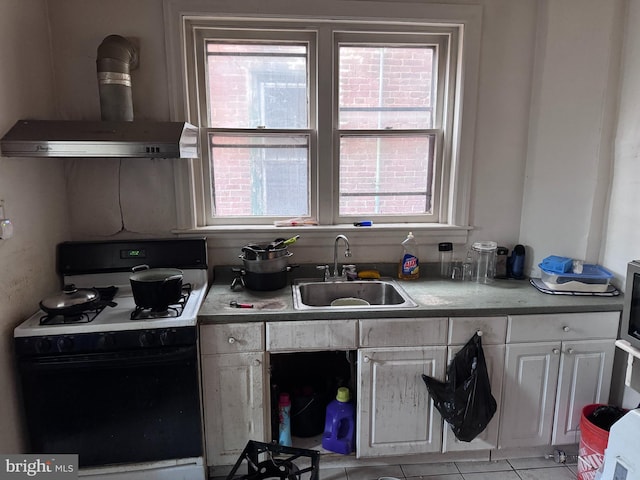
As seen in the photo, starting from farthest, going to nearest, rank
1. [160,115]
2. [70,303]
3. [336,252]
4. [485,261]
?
[485,261] < [336,252] < [160,115] < [70,303]

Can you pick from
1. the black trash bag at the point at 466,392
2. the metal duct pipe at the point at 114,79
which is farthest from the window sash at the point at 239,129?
the black trash bag at the point at 466,392

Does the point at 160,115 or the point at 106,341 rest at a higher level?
the point at 160,115

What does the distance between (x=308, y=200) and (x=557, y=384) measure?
1.63m

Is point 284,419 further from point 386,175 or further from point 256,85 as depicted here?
point 256,85

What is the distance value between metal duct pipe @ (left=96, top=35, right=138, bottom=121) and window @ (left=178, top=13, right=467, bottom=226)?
334 mm

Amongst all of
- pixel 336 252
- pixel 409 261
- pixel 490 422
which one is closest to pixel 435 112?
pixel 409 261

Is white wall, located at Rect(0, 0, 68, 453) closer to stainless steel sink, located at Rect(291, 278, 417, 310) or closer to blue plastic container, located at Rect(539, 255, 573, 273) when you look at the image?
stainless steel sink, located at Rect(291, 278, 417, 310)

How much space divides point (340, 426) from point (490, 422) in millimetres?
740

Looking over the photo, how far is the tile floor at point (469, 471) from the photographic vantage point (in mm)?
2045

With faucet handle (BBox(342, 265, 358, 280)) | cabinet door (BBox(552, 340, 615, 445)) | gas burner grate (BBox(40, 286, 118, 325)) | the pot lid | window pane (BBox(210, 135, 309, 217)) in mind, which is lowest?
cabinet door (BBox(552, 340, 615, 445))

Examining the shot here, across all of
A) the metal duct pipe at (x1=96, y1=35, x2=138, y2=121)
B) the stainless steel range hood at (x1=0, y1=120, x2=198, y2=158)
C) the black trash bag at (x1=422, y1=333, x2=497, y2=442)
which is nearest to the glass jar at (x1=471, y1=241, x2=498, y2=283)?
the black trash bag at (x1=422, y1=333, x2=497, y2=442)

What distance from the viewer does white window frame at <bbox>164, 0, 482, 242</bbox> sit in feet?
7.03

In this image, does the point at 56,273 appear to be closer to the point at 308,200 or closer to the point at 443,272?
the point at 308,200

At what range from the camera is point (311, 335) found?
1.89 metres
